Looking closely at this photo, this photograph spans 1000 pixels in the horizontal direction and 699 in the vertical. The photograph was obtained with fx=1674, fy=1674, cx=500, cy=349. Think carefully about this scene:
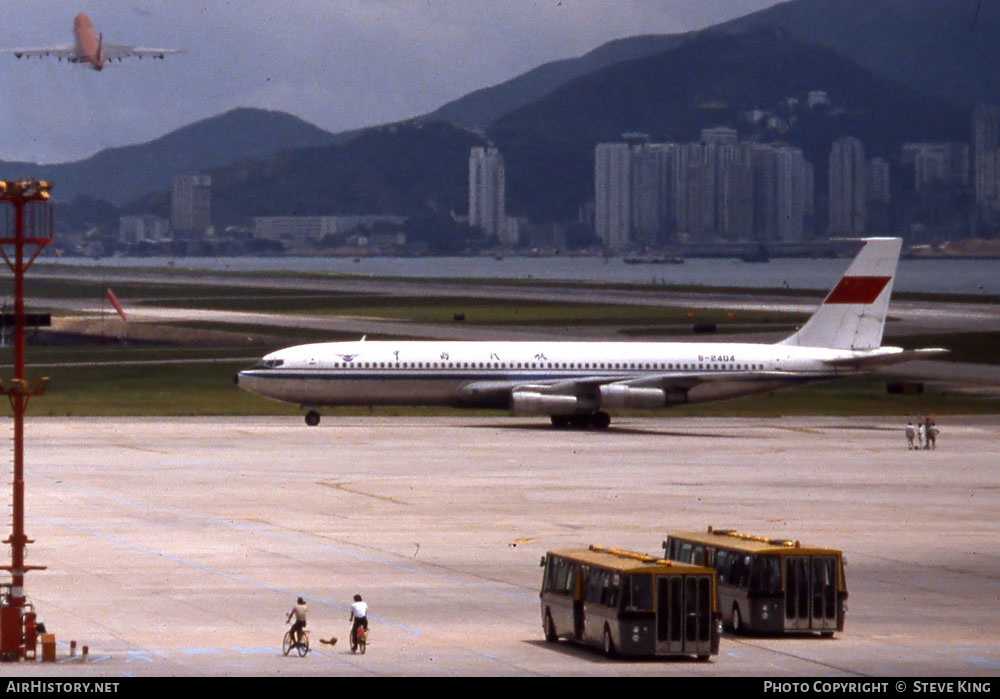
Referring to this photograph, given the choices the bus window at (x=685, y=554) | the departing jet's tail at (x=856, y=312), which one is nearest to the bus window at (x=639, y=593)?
the bus window at (x=685, y=554)

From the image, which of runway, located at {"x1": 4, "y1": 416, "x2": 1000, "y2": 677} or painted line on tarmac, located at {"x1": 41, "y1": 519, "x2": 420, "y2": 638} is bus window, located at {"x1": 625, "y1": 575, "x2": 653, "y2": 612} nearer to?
runway, located at {"x1": 4, "y1": 416, "x2": 1000, "y2": 677}

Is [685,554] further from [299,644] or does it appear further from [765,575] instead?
[299,644]

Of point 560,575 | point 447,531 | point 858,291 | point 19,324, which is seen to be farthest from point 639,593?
point 858,291

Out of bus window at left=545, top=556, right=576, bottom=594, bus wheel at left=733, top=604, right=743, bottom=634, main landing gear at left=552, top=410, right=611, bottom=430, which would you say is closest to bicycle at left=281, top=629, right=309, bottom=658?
bus window at left=545, top=556, right=576, bottom=594

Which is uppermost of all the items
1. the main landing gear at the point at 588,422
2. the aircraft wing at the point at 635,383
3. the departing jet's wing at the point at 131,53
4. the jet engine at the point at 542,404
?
the departing jet's wing at the point at 131,53

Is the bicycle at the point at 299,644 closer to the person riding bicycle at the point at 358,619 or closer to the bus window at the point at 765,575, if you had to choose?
the person riding bicycle at the point at 358,619
